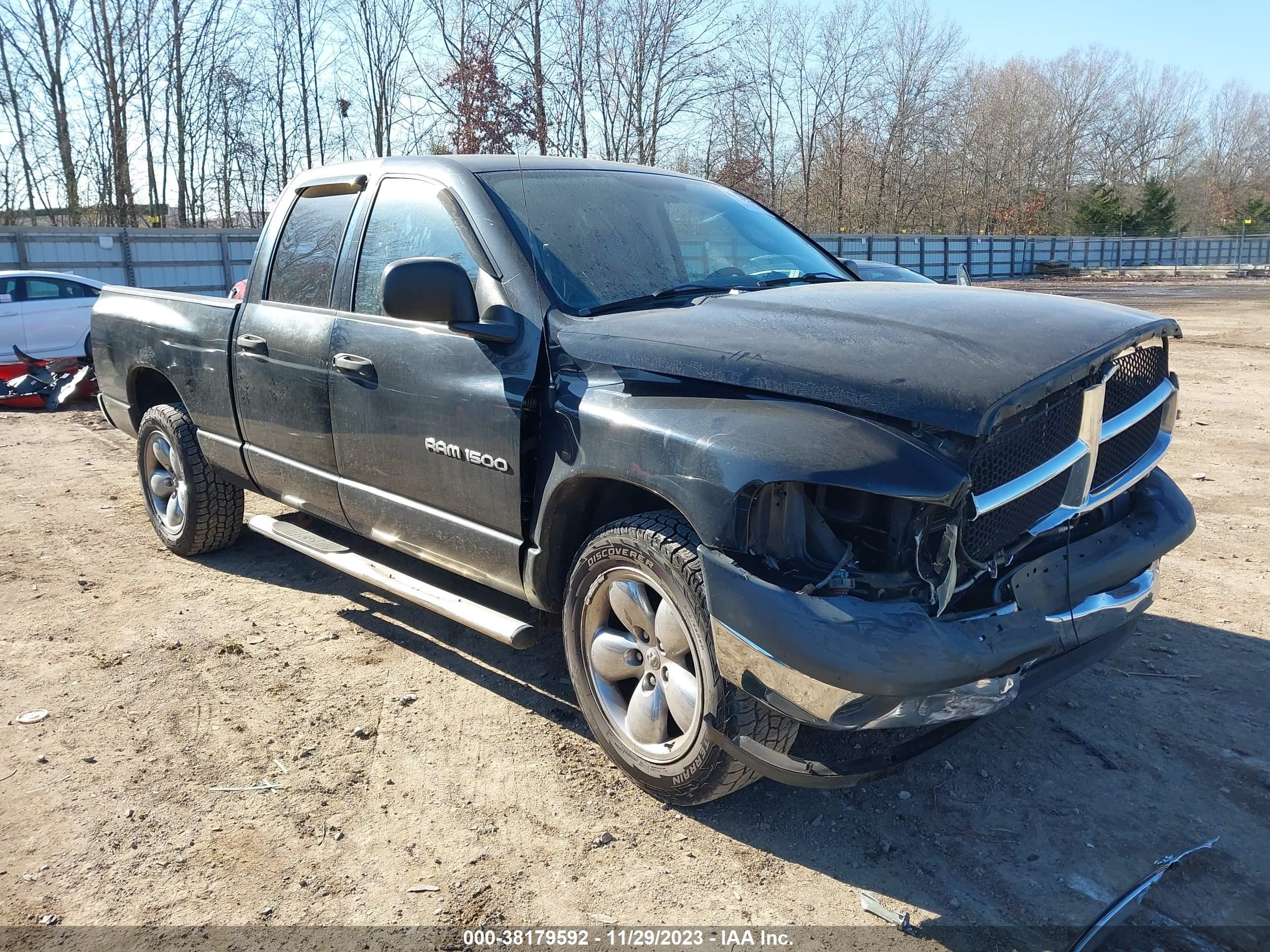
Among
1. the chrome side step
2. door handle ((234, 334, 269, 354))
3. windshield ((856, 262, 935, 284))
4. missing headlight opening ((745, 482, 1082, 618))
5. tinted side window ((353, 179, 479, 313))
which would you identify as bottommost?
the chrome side step

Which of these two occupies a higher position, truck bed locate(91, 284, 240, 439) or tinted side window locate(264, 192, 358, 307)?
tinted side window locate(264, 192, 358, 307)

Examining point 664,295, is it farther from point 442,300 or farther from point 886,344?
point 886,344

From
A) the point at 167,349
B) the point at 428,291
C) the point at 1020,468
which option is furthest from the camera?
the point at 167,349

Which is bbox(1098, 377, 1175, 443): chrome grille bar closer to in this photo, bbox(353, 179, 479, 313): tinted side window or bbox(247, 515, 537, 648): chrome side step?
bbox(247, 515, 537, 648): chrome side step

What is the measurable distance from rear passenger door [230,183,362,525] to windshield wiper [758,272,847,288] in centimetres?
180

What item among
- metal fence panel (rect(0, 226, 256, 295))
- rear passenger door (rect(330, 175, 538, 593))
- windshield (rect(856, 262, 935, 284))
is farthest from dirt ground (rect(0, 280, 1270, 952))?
metal fence panel (rect(0, 226, 256, 295))

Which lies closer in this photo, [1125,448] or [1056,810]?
[1056,810]

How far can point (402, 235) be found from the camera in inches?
152

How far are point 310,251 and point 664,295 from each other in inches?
73.1

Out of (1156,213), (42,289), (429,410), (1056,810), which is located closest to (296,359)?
(429,410)

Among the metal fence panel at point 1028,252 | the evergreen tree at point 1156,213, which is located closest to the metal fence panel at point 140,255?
the metal fence panel at point 1028,252

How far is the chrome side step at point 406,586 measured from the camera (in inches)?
130

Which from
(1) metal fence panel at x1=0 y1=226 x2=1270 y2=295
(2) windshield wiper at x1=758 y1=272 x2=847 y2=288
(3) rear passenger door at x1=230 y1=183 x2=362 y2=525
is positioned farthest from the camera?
(1) metal fence panel at x1=0 y1=226 x2=1270 y2=295

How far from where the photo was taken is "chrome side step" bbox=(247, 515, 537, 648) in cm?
330
